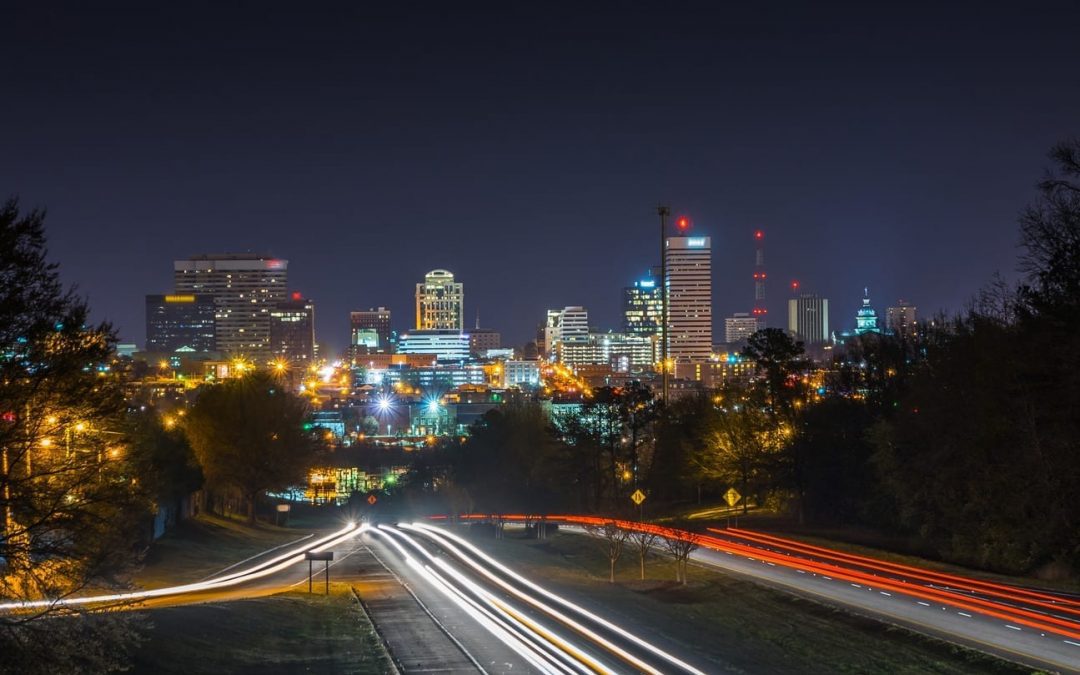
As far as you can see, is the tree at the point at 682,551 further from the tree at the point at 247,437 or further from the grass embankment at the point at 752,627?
the tree at the point at 247,437

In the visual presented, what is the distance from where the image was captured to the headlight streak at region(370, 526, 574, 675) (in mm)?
27270

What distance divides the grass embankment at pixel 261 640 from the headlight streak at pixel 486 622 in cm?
332

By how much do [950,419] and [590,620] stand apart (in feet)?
70.4

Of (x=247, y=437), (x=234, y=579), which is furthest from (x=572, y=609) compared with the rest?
(x=247, y=437)

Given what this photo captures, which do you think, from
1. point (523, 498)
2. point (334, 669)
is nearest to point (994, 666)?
point (334, 669)

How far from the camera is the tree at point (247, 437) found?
7469 cm

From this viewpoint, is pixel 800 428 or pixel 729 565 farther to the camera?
pixel 800 428

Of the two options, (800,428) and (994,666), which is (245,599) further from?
(800,428)

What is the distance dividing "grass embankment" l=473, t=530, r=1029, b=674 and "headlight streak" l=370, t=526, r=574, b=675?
369cm

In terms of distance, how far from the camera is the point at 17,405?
20406 millimetres

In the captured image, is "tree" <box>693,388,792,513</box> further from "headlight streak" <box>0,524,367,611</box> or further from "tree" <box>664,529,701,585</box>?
"headlight streak" <box>0,524,367,611</box>

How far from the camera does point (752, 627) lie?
3341cm

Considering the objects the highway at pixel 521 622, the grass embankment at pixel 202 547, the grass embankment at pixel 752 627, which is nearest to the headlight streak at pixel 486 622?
the highway at pixel 521 622

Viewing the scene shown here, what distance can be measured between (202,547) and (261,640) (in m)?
32.6
